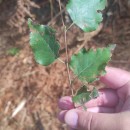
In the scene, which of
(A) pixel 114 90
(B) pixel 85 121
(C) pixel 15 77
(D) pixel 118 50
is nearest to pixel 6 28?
(C) pixel 15 77

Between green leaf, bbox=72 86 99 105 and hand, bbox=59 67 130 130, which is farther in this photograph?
hand, bbox=59 67 130 130

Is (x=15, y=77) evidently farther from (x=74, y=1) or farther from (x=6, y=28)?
(x=74, y=1)

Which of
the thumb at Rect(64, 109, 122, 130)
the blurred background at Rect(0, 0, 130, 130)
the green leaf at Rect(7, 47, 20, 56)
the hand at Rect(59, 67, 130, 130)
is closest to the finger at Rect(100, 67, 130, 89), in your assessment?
the hand at Rect(59, 67, 130, 130)

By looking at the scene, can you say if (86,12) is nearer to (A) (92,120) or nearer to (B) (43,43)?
(B) (43,43)

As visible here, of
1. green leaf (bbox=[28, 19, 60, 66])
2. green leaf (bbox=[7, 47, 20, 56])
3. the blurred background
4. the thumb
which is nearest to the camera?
green leaf (bbox=[28, 19, 60, 66])

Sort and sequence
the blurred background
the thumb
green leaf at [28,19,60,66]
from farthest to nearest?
the blurred background, the thumb, green leaf at [28,19,60,66]

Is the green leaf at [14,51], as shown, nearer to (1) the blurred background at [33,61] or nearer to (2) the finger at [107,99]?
(1) the blurred background at [33,61]

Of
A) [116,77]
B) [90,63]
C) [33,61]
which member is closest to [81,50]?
[90,63]

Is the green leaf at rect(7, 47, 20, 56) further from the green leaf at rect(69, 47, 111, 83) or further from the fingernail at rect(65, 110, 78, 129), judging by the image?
the green leaf at rect(69, 47, 111, 83)
